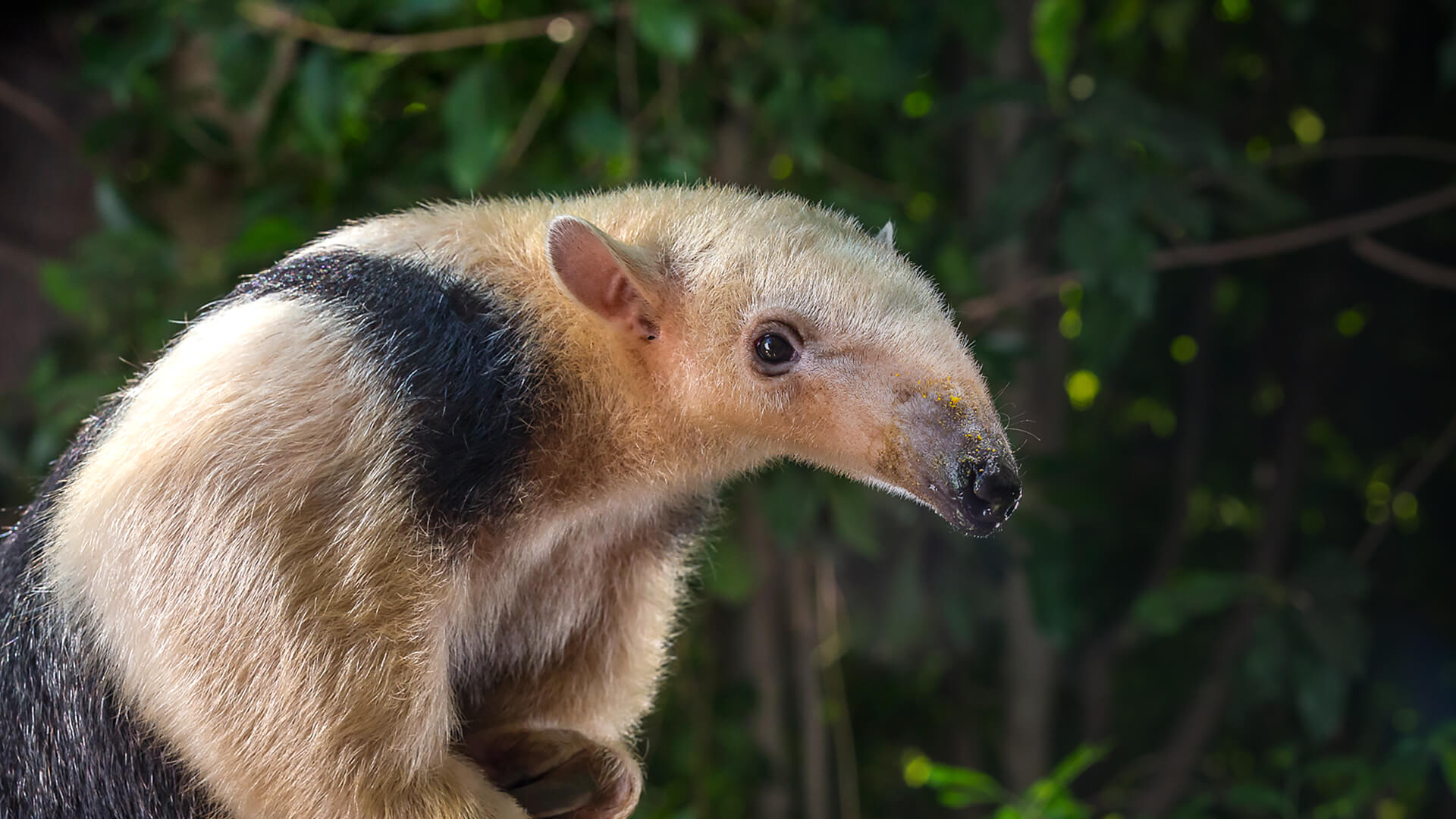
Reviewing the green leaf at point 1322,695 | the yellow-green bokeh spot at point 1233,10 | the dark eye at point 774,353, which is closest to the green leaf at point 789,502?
the dark eye at point 774,353

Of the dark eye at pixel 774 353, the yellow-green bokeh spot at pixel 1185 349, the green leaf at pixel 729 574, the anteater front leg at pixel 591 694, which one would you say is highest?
the yellow-green bokeh spot at pixel 1185 349

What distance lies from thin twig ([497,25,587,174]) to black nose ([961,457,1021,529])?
1578 millimetres

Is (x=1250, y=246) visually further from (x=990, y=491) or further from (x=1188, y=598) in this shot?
(x=990, y=491)

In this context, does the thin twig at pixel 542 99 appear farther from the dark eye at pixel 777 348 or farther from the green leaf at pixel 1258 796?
the green leaf at pixel 1258 796

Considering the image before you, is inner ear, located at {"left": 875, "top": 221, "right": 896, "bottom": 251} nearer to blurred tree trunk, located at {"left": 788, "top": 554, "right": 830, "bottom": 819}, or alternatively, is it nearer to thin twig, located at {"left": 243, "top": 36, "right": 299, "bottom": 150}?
thin twig, located at {"left": 243, "top": 36, "right": 299, "bottom": 150}

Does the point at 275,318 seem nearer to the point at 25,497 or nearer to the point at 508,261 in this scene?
the point at 508,261

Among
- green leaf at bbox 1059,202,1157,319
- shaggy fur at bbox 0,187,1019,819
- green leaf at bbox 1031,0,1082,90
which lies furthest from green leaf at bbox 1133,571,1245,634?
shaggy fur at bbox 0,187,1019,819

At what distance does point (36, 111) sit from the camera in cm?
287

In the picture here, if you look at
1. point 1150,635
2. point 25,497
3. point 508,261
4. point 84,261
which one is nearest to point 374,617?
point 508,261

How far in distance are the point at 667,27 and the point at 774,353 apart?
1001 millimetres

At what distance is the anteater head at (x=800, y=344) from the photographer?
45.4 inches

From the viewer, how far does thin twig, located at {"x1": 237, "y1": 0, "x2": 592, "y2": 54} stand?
2.31 meters

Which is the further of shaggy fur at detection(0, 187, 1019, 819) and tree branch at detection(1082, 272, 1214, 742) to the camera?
tree branch at detection(1082, 272, 1214, 742)

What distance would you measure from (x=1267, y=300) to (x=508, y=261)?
3.23m
